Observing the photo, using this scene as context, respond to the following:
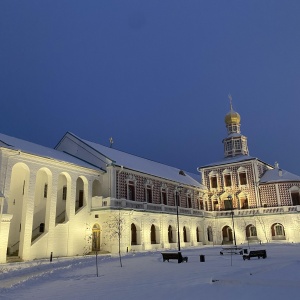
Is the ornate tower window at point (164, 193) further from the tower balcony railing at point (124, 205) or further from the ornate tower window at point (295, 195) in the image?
the ornate tower window at point (295, 195)

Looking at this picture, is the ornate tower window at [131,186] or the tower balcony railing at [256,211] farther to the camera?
the tower balcony railing at [256,211]

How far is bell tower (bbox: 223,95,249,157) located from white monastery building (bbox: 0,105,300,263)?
0.18 m

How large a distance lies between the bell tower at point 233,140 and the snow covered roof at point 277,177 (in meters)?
7.68

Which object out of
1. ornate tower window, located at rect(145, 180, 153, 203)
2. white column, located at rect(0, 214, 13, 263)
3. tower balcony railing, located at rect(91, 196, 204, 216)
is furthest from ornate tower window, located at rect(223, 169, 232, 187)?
white column, located at rect(0, 214, 13, 263)

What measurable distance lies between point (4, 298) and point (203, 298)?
668 centimetres

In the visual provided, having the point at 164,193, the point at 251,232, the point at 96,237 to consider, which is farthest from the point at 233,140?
the point at 96,237

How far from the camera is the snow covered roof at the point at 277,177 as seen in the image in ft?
161

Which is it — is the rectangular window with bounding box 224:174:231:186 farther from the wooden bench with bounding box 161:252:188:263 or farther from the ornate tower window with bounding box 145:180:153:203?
the wooden bench with bounding box 161:252:188:263

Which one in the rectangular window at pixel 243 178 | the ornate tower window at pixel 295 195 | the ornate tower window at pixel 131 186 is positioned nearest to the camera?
the ornate tower window at pixel 131 186

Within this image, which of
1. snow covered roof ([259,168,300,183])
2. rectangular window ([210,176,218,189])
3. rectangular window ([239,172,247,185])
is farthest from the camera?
rectangular window ([210,176,218,189])

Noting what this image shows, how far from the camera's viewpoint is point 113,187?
35531mm

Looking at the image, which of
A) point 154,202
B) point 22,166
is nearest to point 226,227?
point 154,202

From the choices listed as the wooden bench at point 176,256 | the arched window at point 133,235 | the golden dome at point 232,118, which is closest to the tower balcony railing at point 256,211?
the arched window at point 133,235

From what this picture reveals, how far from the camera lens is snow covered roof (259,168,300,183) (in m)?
48.9
